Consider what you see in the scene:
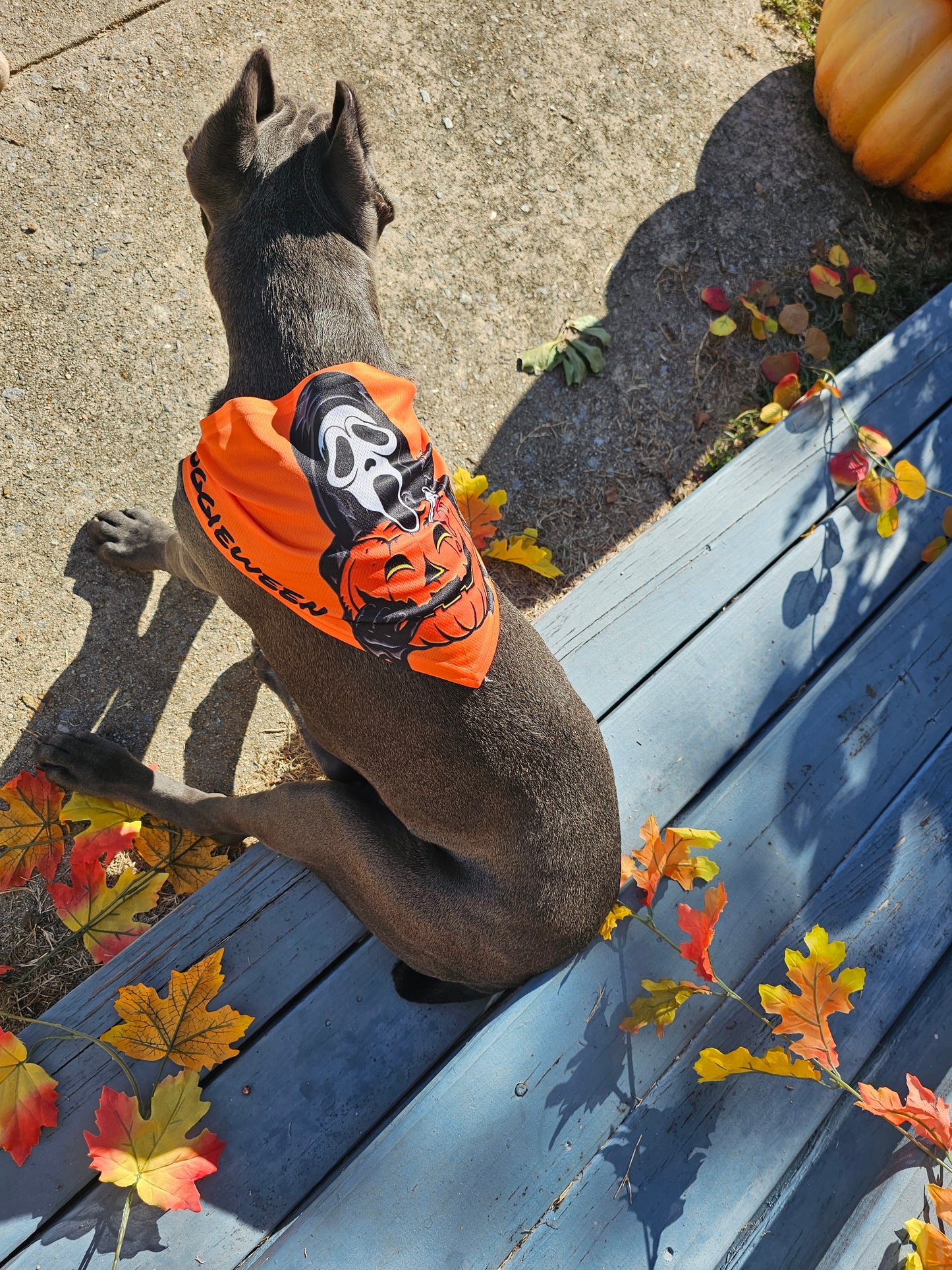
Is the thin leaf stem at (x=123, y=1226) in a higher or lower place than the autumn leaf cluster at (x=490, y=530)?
lower

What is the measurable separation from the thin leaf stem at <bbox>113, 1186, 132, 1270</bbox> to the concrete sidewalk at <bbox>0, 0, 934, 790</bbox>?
1337 mm

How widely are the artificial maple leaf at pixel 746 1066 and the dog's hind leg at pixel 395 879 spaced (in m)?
0.52

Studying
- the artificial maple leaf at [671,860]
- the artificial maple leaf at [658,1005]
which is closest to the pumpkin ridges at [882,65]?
the artificial maple leaf at [671,860]

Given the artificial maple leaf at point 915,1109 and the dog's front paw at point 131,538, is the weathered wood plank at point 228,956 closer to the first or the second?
the dog's front paw at point 131,538

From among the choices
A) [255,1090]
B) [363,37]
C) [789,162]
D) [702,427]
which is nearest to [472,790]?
[255,1090]

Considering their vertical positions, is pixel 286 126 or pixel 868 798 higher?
pixel 286 126

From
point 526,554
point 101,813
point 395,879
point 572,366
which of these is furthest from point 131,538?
point 572,366

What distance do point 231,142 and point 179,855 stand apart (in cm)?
213

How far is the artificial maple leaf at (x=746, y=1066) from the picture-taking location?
6.95 ft

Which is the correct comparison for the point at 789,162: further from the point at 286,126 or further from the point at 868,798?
the point at 868,798

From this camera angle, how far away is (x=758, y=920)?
2455 millimetres

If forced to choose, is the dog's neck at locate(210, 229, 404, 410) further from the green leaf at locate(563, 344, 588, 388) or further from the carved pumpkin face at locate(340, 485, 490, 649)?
the green leaf at locate(563, 344, 588, 388)

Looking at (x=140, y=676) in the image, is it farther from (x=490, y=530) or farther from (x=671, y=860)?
(x=671, y=860)

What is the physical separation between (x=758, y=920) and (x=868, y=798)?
0.55 m
